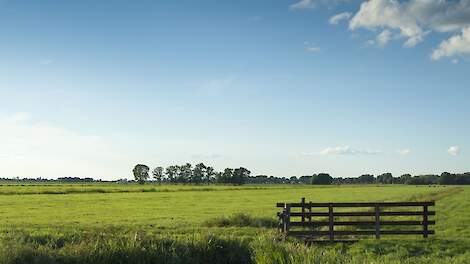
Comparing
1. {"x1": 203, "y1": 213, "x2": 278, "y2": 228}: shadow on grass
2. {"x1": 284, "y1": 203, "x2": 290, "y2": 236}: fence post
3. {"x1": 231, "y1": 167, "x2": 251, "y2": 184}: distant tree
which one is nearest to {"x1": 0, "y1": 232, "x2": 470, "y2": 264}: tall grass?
{"x1": 284, "y1": 203, "x2": 290, "y2": 236}: fence post

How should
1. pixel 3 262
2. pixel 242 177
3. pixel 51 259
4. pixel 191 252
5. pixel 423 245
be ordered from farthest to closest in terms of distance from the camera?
pixel 242 177 → pixel 423 245 → pixel 191 252 → pixel 51 259 → pixel 3 262

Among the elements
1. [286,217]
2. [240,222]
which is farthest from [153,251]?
[240,222]

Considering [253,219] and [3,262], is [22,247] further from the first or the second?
[253,219]

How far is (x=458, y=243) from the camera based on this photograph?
71.7ft

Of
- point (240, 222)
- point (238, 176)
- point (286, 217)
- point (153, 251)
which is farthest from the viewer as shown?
point (238, 176)

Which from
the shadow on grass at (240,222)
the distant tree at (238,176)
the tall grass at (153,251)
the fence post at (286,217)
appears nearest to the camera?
the tall grass at (153,251)

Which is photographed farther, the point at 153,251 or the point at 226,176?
the point at 226,176

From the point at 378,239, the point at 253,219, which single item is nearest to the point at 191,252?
the point at 378,239

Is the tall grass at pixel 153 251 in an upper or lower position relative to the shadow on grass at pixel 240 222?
upper

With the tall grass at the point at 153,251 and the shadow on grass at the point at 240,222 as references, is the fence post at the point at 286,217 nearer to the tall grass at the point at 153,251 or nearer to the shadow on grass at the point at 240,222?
the shadow on grass at the point at 240,222

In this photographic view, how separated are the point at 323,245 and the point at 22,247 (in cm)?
1178

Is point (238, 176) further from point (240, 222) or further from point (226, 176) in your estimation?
point (240, 222)

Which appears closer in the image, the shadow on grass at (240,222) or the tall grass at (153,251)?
the tall grass at (153,251)

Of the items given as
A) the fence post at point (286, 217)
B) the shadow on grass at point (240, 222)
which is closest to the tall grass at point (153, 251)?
the fence post at point (286, 217)
